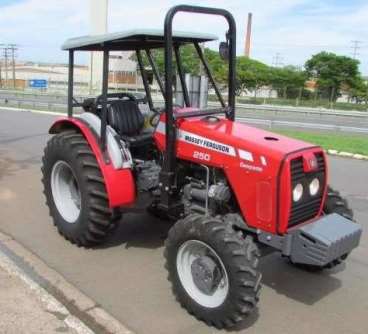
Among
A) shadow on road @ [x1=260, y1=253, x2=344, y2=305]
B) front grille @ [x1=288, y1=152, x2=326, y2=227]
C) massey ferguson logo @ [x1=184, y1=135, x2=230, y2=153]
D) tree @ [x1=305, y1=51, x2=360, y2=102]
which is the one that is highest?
tree @ [x1=305, y1=51, x2=360, y2=102]

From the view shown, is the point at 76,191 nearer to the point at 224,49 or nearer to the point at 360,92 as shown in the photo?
the point at 224,49

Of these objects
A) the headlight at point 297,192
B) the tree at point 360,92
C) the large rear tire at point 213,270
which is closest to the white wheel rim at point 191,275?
the large rear tire at point 213,270

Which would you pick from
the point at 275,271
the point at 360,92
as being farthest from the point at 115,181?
the point at 360,92

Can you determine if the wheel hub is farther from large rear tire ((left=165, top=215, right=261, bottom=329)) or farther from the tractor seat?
the tractor seat

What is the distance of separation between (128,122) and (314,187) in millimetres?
2170

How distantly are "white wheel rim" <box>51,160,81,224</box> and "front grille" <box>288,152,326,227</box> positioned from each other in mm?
2613

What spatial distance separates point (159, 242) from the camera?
5.63 metres

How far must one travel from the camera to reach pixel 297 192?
403 centimetres

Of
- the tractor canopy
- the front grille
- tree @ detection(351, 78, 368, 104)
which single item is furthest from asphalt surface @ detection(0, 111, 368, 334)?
tree @ detection(351, 78, 368, 104)

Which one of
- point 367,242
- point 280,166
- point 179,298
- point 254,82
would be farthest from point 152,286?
point 254,82

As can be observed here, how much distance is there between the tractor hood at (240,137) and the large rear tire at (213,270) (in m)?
0.66

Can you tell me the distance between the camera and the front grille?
→ 3986 millimetres

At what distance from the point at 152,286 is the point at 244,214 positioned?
1096 mm

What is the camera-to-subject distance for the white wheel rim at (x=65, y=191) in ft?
18.6
